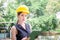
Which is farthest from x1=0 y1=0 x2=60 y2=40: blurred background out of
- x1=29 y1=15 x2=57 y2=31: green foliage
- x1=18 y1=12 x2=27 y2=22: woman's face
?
x1=18 y1=12 x2=27 y2=22: woman's face

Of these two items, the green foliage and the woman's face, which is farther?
the green foliage

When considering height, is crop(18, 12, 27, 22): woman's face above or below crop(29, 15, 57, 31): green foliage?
above

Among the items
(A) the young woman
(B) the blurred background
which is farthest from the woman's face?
(B) the blurred background

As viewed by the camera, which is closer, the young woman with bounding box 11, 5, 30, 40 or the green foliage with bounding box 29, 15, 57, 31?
the young woman with bounding box 11, 5, 30, 40

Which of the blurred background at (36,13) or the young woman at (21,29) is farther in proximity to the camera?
the blurred background at (36,13)

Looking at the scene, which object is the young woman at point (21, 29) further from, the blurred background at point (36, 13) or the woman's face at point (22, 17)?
the blurred background at point (36, 13)

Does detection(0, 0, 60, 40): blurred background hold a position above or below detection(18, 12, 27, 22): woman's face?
below

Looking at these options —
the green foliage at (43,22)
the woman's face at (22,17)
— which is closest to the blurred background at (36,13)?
the green foliage at (43,22)

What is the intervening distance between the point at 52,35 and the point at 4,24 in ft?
6.02

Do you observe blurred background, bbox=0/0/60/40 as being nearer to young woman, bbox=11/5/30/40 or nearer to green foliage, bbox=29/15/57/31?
green foliage, bbox=29/15/57/31

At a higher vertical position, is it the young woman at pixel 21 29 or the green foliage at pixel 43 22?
the young woman at pixel 21 29

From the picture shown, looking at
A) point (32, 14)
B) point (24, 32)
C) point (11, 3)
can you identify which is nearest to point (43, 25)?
point (32, 14)

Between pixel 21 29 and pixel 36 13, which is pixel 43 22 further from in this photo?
pixel 21 29

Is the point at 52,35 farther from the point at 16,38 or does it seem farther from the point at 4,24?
the point at 4,24
